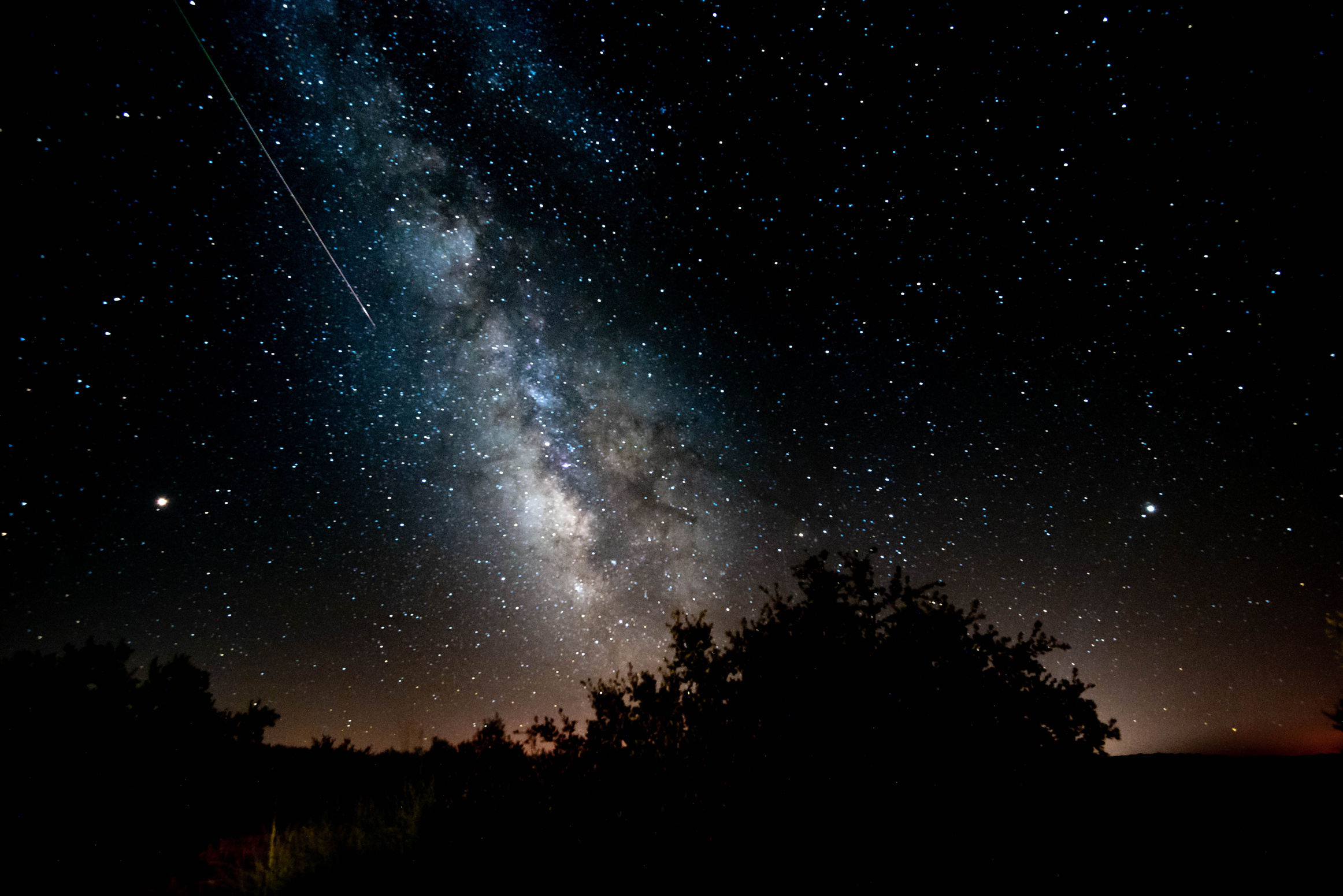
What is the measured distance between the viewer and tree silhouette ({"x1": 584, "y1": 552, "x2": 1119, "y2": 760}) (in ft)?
13.9

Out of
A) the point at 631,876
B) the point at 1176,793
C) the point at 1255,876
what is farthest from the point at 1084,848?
the point at 631,876

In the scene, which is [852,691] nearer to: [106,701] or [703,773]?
[703,773]

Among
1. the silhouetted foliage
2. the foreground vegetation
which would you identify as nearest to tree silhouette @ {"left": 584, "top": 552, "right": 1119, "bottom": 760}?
the foreground vegetation

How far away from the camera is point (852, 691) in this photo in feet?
14.8

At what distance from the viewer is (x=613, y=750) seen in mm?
5480

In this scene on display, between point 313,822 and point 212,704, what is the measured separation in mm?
2341

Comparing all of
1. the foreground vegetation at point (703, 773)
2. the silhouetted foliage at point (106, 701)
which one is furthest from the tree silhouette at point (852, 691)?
the silhouetted foliage at point (106, 701)

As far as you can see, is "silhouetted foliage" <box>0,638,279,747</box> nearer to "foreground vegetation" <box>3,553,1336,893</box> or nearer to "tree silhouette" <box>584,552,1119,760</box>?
"foreground vegetation" <box>3,553,1336,893</box>

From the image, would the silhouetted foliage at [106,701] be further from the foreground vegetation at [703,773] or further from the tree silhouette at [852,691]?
the tree silhouette at [852,691]

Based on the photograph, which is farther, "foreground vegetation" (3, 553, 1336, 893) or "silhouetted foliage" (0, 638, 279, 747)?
"silhouetted foliage" (0, 638, 279, 747)

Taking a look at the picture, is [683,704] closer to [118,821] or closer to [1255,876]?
[1255,876]

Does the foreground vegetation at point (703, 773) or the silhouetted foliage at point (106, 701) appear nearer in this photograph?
the foreground vegetation at point (703, 773)

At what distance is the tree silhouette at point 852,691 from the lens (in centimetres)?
424

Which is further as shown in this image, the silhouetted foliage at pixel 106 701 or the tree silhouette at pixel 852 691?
the silhouetted foliage at pixel 106 701
